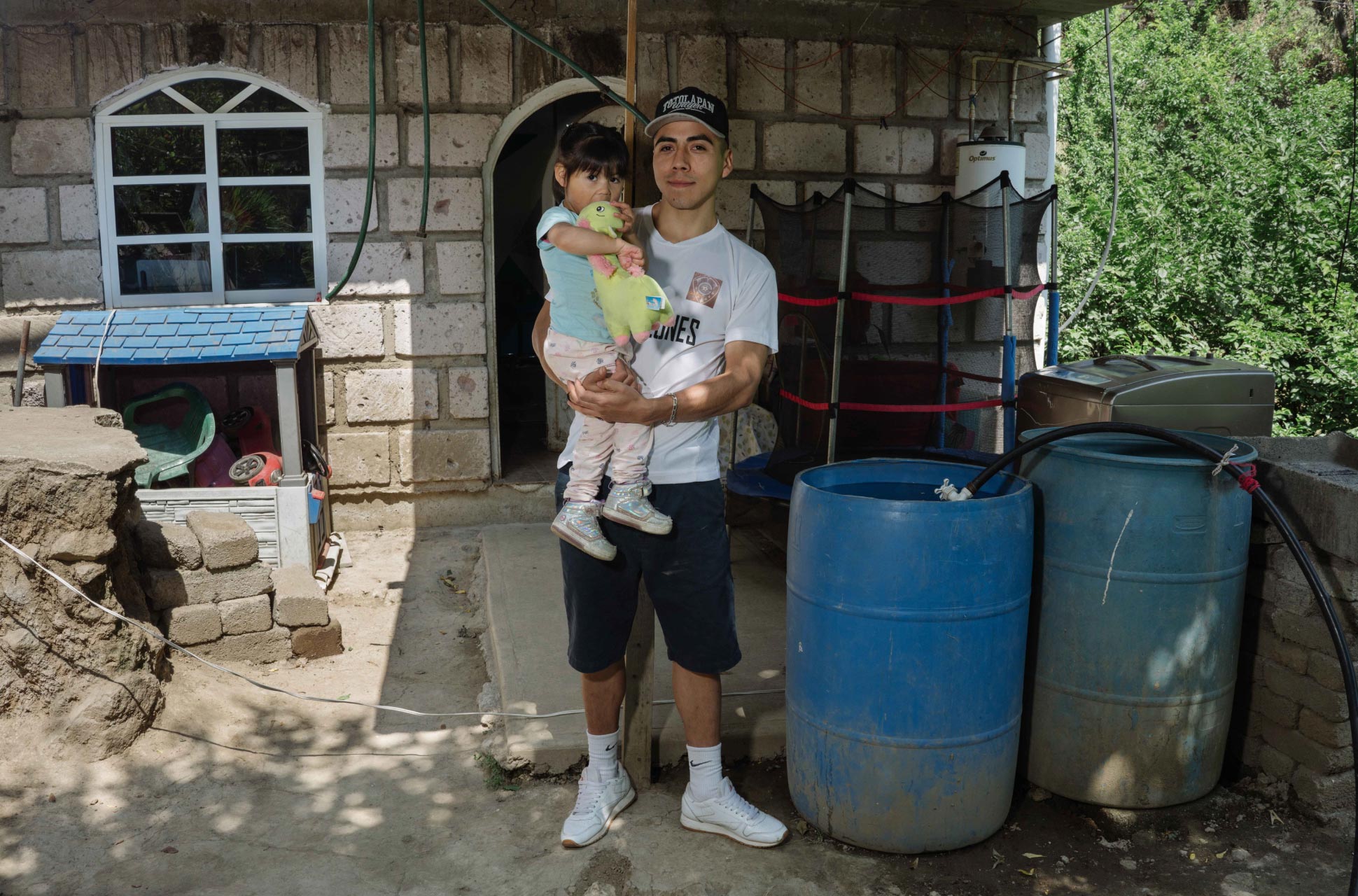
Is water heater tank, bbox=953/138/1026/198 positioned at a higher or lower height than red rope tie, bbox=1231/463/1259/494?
higher

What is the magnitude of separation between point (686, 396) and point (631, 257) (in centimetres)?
40

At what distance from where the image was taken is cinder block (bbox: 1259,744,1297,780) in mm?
3379

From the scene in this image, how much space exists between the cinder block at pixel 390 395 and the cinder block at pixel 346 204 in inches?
33.6

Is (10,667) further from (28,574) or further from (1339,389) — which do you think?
(1339,389)

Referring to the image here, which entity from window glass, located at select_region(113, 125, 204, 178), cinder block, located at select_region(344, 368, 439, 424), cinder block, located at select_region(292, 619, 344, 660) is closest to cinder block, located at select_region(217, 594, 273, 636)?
cinder block, located at select_region(292, 619, 344, 660)

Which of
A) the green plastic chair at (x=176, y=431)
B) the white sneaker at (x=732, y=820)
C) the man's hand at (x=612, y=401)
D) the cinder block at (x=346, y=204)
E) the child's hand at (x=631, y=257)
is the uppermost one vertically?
the cinder block at (x=346, y=204)

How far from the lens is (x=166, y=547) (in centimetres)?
454

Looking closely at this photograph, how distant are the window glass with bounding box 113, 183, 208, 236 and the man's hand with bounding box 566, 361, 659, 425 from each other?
174 inches

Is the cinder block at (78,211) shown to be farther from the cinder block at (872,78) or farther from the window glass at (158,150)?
the cinder block at (872,78)

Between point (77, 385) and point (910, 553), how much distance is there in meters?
4.73

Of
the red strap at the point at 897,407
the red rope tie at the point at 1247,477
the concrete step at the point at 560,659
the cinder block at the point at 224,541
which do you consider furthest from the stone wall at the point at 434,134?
the red rope tie at the point at 1247,477

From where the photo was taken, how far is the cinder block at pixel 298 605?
15.6 feet

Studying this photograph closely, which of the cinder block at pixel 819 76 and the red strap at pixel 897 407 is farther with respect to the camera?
the cinder block at pixel 819 76

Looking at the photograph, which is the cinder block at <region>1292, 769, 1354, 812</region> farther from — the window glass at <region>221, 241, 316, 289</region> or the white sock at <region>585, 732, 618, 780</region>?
the window glass at <region>221, 241, 316, 289</region>
